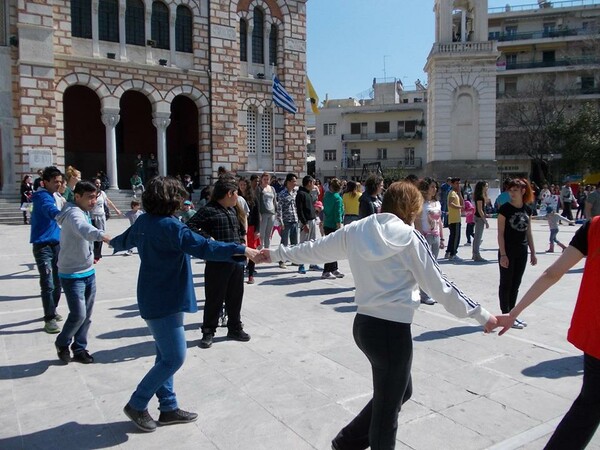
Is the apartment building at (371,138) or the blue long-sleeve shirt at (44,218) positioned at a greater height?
the apartment building at (371,138)

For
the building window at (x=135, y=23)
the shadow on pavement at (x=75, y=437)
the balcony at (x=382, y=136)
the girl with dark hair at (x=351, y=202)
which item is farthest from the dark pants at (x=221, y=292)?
the balcony at (x=382, y=136)

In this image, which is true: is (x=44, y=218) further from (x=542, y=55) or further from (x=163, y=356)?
(x=542, y=55)

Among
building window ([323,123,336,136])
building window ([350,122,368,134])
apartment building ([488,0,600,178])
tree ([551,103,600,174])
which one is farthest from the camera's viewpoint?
building window ([323,123,336,136])

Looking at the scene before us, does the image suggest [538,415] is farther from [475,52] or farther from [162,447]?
[475,52]

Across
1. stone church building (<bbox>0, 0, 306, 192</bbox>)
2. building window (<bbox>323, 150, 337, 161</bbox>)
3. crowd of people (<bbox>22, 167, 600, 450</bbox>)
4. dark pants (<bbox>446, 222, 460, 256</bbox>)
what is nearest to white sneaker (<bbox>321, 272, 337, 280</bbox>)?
crowd of people (<bbox>22, 167, 600, 450</bbox>)

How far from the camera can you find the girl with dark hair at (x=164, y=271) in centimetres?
362

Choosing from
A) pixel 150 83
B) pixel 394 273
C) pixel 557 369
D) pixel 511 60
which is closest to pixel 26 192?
pixel 150 83

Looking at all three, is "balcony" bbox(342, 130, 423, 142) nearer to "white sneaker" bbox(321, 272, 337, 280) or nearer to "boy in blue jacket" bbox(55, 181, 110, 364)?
"white sneaker" bbox(321, 272, 337, 280)

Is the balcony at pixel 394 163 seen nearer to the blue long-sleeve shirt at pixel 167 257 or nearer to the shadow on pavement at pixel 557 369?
the shadow on pavement at pixel 557 369

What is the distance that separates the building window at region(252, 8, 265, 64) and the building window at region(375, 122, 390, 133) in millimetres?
32564

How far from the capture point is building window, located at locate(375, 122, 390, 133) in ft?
192

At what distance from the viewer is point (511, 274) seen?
6.37 metres

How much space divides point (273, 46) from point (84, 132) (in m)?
11.5

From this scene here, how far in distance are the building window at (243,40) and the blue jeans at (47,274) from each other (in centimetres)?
2303
